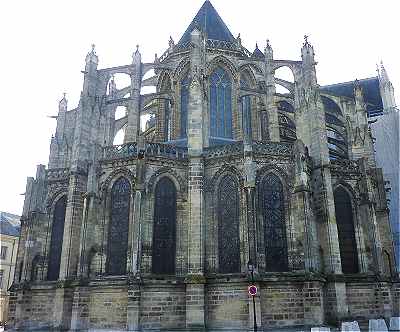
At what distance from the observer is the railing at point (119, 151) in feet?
60.6

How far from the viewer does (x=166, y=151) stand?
1844cm

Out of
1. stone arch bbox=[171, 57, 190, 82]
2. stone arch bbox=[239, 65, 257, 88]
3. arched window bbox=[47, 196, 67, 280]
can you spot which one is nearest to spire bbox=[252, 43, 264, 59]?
stone arch bbox=[239, 65, 257, 88]

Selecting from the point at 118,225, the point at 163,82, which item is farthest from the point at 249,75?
the point at 118,225

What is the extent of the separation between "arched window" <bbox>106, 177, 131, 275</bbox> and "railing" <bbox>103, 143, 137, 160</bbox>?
1149 millimetres

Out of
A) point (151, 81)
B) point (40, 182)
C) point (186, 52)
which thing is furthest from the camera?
point (151, 81)

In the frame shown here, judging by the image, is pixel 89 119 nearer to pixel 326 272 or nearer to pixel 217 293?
pixel 217 293

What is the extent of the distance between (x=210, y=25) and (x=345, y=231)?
15.3 m

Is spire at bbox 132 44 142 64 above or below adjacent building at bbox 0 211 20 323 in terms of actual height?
above

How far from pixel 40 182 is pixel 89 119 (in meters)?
3.92

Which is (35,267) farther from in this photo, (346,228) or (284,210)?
(346,228)

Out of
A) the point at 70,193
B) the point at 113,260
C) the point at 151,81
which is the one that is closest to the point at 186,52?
the point at 151,81

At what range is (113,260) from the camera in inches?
674

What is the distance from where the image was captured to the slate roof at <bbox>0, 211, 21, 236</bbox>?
36.7 meters

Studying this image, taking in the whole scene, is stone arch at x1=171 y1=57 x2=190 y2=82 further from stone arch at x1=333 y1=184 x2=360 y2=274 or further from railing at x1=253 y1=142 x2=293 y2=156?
stone arch at x1=333 y1=184 x2=360 y2=274
